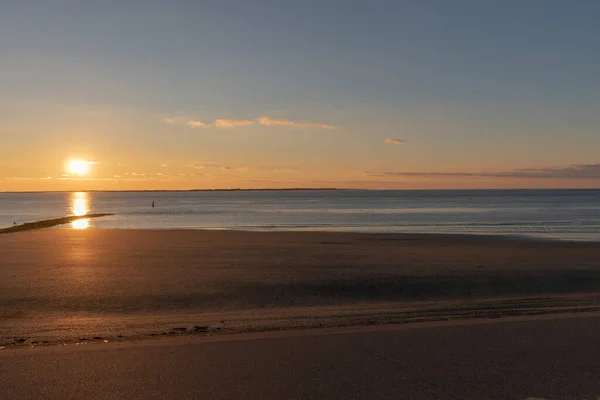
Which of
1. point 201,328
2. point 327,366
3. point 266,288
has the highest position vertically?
point 327,366

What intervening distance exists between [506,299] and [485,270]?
5.44m

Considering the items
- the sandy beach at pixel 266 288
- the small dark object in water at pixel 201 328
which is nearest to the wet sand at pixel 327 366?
the small dark object in water at pixel 201 328

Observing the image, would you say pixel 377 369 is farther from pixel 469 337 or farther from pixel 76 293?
pixel 76 293

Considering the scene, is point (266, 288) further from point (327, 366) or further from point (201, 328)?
point (327, 366)

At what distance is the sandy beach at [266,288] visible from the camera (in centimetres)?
1205

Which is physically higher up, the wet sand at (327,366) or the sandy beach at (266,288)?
the wet sand at (327,366)

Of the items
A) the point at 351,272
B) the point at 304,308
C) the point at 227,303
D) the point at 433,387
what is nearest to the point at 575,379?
the point at 433,387

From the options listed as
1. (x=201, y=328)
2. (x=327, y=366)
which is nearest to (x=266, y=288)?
(x=201, y=328)

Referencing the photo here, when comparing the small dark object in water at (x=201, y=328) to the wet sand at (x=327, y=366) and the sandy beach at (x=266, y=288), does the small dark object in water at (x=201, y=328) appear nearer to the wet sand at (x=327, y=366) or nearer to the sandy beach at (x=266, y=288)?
the sandy beach at (x=266, y=288)

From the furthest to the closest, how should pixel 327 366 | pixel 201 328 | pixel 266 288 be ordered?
1. pixel 266 288
2. pixel 201 328
3. pixel 327 366

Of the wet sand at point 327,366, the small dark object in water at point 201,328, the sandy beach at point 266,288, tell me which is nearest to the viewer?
the wet sand at point 327,366

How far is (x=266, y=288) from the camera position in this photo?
1714cm

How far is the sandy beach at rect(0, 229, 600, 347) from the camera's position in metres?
12.1

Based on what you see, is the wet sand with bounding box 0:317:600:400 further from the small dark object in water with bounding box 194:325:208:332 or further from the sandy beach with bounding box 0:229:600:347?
the sandy beach with bounding box 0:229:600:347
